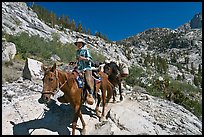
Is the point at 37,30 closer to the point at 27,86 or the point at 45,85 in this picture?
the point at 27,86

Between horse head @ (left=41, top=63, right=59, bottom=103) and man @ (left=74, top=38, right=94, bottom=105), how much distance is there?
1339mm

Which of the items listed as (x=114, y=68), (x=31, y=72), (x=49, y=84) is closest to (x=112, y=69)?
(x=114, y=68)

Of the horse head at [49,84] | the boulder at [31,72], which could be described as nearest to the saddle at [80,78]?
the horse head at [49,84]

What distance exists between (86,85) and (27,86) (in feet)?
11.2

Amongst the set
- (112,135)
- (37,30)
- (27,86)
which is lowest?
(112,135)

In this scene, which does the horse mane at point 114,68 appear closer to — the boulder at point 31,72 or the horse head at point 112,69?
the horse head at point 112,69

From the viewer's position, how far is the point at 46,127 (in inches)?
306

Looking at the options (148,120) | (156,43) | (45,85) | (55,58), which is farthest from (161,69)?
(156,43)

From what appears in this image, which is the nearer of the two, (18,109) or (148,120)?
(18,109)

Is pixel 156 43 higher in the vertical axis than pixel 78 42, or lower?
higher

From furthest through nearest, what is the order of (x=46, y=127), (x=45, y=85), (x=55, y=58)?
(x=55, y=58), (x=46, y=127), (x=45, y=85)

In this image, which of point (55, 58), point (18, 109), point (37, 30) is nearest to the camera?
point (18, 109)

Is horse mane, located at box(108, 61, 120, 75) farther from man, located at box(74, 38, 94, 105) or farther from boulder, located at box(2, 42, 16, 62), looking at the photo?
boulder, located at box(2, 42, 16, 62)

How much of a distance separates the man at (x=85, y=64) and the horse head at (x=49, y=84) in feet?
4.39
